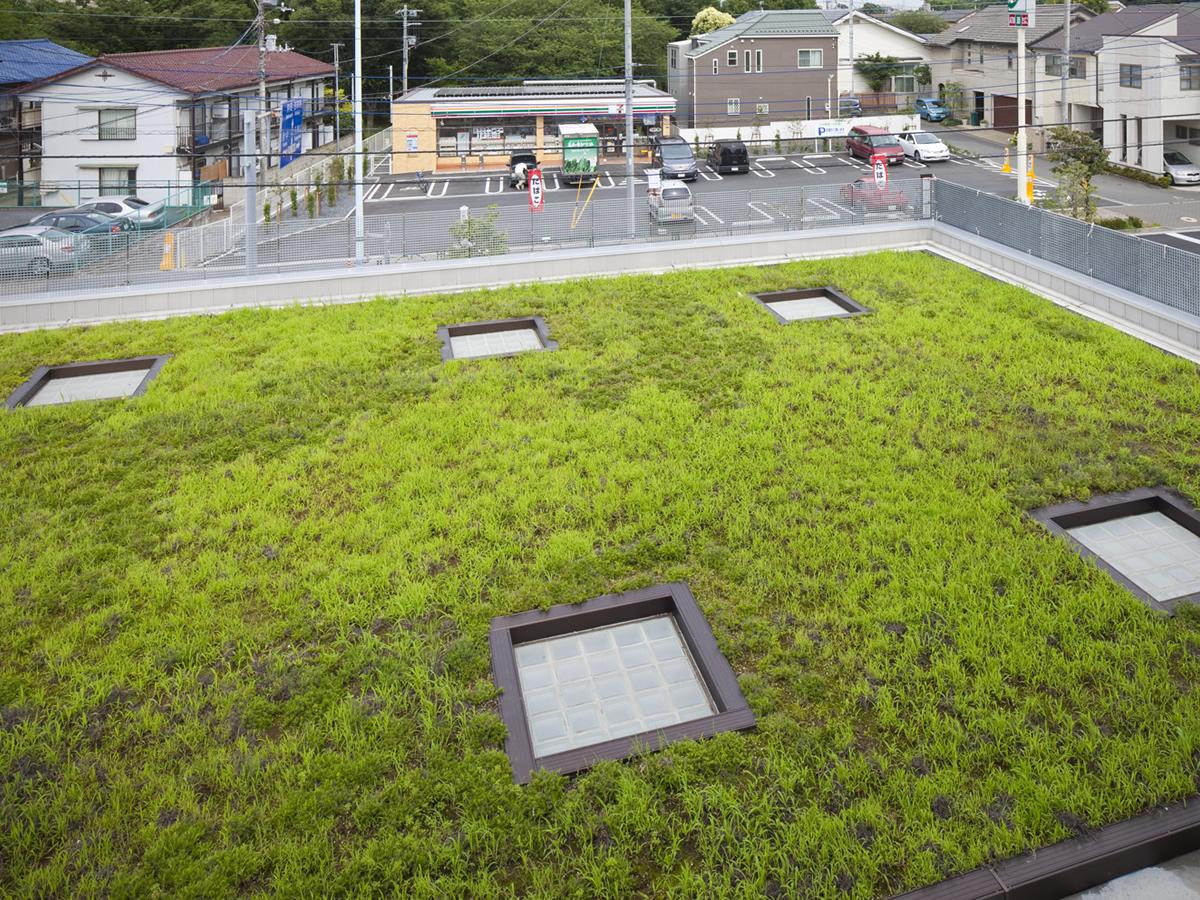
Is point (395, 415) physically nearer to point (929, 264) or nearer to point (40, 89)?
point (929, 264)

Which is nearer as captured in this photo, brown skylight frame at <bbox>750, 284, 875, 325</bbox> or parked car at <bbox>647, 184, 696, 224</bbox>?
brown skylight frame at <bbox>750, 284, 875, 325</bbox>

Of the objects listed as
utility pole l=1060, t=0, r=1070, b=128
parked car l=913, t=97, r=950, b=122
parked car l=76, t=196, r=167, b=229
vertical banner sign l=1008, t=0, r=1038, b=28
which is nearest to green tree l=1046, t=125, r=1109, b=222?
vertical banner sign l=1008, t=0, r=1038, b=28

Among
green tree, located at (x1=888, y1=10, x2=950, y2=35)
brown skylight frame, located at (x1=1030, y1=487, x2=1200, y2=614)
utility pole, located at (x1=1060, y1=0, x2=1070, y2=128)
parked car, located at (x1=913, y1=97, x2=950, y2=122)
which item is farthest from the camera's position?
green tree, located at (x1=888, y1=10, x2=950, y2=35)

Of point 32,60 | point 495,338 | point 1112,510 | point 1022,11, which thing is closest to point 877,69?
point 1022,11

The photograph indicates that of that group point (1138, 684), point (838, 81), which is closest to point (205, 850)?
point (1138, 684)

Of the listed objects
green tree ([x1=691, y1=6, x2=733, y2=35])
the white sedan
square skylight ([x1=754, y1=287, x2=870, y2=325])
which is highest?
green tree ([x1=691, y1=6, x2=733, y2=35])

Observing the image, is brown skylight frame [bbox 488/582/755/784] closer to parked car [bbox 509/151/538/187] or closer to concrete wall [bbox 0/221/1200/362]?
concrete wall [bbox 0/221/1200/362]

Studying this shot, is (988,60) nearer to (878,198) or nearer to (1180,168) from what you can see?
(1180,168)
